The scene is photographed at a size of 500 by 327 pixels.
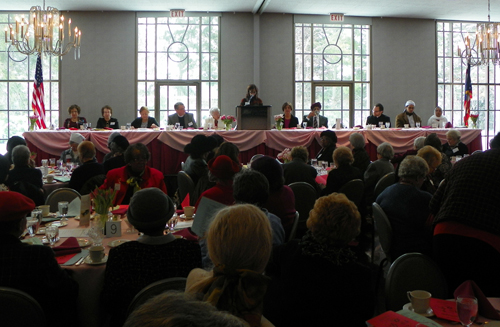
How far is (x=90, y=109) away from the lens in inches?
498

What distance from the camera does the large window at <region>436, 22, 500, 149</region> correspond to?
13938 millimetres

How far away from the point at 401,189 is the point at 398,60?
11.0 meters

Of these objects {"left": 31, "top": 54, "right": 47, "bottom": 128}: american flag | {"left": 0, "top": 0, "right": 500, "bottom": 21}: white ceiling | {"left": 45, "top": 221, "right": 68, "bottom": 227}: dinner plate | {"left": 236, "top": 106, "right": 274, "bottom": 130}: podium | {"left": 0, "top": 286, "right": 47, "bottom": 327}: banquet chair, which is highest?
{"left": 0, "top": 0, "right": 500, "bottom": 21}: white ceiling

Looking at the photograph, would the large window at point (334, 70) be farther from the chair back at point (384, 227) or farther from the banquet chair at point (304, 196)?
the chair back at point (384, 227)

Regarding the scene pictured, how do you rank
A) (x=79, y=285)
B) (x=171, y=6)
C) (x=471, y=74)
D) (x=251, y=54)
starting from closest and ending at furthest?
(x=79, y=285) → (x=171, y=6) → (x=251, y=54) → (x=471, y=74)

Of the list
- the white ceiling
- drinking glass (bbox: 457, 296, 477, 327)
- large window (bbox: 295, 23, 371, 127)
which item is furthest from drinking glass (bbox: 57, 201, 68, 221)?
large window (bbox: 295, 23, 371, 127)

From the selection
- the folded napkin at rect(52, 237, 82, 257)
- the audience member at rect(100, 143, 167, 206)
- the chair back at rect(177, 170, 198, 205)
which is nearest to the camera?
the folded napkin at rect(52, 237, 82, 257)

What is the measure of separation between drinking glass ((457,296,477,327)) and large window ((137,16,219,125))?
37.7ft

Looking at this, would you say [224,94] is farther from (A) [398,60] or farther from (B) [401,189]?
(B) [401,189]

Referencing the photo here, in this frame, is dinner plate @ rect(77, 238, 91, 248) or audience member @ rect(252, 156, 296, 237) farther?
audience member @ rect(252, 156, 296, 237)

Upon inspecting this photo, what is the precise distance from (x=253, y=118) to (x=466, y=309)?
7.50m

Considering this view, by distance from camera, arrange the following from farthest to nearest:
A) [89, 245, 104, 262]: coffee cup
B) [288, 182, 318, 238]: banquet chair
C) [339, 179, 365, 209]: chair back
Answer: [339, 179, 365, 209]: chair back, [288, 182, 318, 238]: banquet chair, [89, 245, 104, 262]: coffee cup

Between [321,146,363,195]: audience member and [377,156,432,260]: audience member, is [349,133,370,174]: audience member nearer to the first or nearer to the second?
[321,146,363,195]: audience member

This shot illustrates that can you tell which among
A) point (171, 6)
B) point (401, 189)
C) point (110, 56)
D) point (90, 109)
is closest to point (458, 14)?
point (171, 6)
